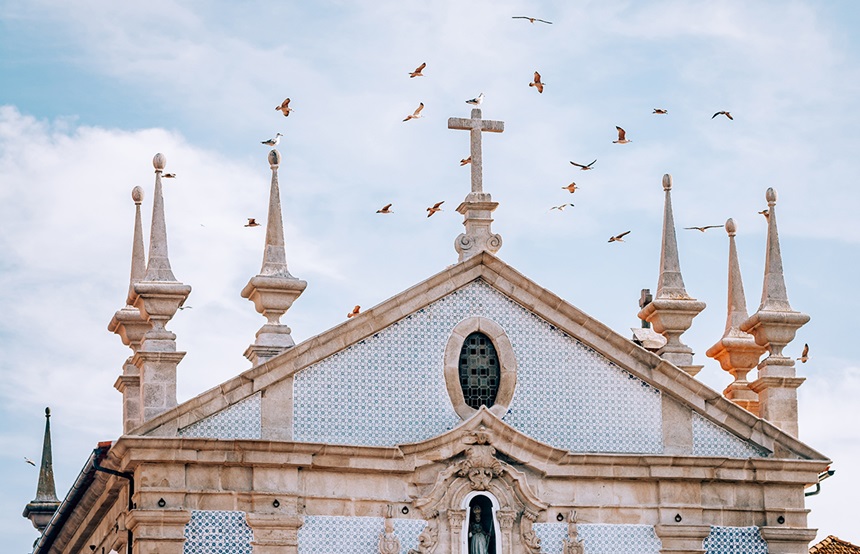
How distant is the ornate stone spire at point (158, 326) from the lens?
30531 mm

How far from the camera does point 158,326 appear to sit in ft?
101

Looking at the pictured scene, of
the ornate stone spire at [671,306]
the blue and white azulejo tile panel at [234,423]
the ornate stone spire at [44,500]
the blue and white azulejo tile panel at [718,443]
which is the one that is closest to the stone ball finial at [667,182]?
the ornate stone spire at [671,306]

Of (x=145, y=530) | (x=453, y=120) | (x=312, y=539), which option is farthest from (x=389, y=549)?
(x=453, y=120)

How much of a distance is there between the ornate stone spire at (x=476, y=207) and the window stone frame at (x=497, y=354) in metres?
0.90

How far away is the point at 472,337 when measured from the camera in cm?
3170

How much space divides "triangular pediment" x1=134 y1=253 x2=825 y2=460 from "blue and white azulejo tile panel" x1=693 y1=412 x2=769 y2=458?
0.04 ft

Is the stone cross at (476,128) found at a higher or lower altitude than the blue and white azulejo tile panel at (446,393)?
higher

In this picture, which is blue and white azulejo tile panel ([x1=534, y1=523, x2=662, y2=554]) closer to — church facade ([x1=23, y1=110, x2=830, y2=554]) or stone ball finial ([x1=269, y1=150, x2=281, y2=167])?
church facade ([x1=23, y1=110, x2=830, y2=554])

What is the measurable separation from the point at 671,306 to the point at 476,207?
2830mm

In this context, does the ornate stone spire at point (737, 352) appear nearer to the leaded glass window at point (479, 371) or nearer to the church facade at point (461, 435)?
the church facade at point (461, 435)

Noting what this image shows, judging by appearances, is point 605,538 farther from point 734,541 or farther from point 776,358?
point 776,358

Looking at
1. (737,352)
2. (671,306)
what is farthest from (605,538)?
(737,352)

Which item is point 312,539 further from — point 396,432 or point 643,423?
point 643,423

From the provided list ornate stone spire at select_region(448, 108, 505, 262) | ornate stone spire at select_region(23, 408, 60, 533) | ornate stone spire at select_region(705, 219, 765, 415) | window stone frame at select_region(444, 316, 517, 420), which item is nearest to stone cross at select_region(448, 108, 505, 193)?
ornate stone spire at select_region(448, 108, 505, 262)
